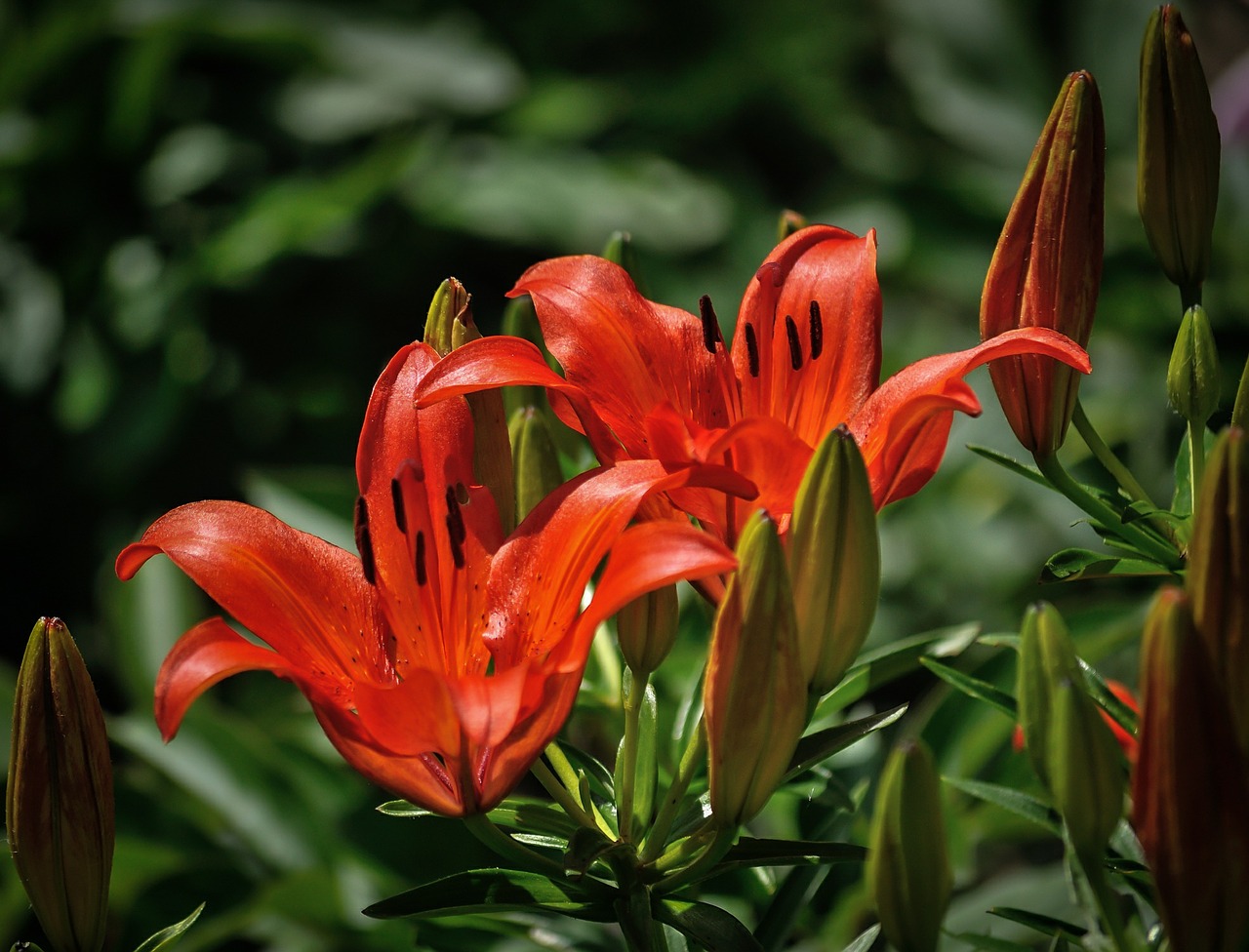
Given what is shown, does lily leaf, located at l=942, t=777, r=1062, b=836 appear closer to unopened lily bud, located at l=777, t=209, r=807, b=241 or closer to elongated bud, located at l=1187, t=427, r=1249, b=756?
elongated bud, located at l=1187, t=427, r=1249, b=756

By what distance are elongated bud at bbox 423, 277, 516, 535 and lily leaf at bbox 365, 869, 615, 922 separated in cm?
18

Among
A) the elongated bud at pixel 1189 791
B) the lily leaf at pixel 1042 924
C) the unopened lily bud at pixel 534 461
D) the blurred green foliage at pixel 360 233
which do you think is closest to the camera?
the elongated bud at pixel 1189 791

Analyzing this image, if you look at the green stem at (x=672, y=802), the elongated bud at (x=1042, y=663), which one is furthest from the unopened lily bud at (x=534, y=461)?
the elongated bud at (x=1042, y=663)

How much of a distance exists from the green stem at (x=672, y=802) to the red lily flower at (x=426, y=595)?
0.25 ft

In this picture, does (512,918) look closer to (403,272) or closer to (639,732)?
(639,732)

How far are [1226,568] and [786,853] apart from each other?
8.7 inches

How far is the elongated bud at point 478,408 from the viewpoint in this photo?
63cm

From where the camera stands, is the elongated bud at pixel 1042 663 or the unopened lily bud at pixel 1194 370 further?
the unopened lily bud at pixel 1194 370

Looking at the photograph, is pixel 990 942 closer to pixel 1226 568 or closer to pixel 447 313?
pixel 1226 568

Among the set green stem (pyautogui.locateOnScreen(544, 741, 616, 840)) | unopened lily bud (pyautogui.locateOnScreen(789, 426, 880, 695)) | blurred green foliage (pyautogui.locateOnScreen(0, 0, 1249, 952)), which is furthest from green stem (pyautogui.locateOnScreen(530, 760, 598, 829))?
blurred green foliage (pyautogui.locateOnScreen(0, 0, 1249, 952))

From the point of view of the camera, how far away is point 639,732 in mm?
649

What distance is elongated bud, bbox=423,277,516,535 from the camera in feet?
2.06

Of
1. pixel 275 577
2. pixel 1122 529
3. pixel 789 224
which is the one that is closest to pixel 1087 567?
pixel 1122 529

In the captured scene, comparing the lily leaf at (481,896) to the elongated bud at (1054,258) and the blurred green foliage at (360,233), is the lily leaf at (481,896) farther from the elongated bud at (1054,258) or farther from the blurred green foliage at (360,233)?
the blurred green foliage at (360,233)
